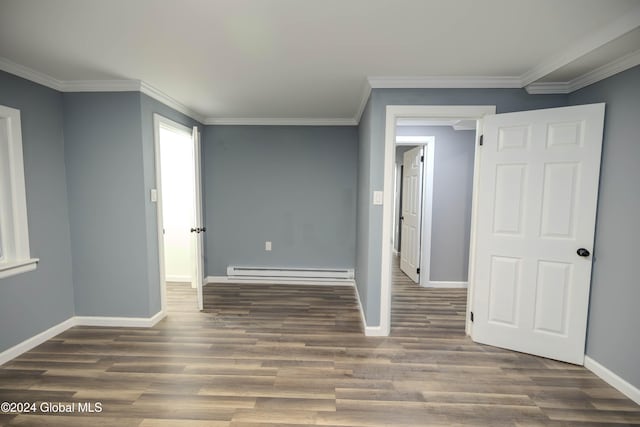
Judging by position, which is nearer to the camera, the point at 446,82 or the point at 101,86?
the point at 446,82

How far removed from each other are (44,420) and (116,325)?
1236 mm

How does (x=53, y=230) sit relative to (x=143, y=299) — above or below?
above

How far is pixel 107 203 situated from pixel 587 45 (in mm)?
4107

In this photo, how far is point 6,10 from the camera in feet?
5.28

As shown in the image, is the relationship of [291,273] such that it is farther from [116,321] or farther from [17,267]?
[17,267]

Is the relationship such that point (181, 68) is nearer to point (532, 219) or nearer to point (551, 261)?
point (532, 219)

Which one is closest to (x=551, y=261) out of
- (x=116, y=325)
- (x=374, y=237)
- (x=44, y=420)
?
(x=374, y=237)

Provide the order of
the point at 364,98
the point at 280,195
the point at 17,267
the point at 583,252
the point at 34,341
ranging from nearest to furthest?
1. the point at 583,252
2. the point at 17,267
3. the point at 34,341
4. the point at 364,98
5. the point at 280,195

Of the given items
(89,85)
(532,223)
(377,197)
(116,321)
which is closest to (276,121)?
(89,85)

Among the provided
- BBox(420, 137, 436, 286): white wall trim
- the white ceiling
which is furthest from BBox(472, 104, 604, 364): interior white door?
BBox(420, 137, 436, 286): white wall trim

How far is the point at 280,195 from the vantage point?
4344 mm

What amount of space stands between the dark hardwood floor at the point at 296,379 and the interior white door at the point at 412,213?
1488 mm

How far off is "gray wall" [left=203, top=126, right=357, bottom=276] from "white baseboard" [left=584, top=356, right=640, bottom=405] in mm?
2716

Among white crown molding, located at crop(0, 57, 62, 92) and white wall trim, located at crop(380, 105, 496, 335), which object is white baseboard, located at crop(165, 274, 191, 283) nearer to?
white crown molding, located at crop(0, 57, 62, 92)
